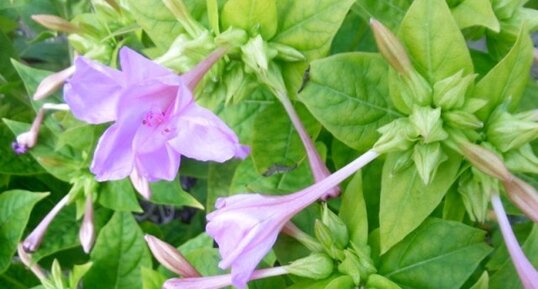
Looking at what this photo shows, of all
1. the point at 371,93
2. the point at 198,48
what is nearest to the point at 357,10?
the point at 371,93

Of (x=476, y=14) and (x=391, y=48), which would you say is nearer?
(x=391, y=48)

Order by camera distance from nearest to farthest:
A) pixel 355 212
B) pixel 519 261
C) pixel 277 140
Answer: pixel 519 261, pixel 355 212, pixel 277 140

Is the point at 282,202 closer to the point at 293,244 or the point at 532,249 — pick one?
the point at 293,244

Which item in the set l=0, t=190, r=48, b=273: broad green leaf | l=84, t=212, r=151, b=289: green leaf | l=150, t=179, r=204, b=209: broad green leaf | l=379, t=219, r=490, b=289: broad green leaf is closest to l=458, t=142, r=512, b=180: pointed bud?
l=379, t=219, r=490, b=289: broad green leaf

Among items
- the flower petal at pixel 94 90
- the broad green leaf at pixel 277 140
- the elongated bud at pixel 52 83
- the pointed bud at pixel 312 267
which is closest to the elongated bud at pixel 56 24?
the elongated bud at pixel 52 83

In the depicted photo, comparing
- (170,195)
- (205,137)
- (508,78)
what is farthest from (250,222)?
(170,195)

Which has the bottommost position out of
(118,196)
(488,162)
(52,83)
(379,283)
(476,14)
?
(118,196)

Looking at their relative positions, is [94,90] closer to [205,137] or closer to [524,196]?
[205,137]
